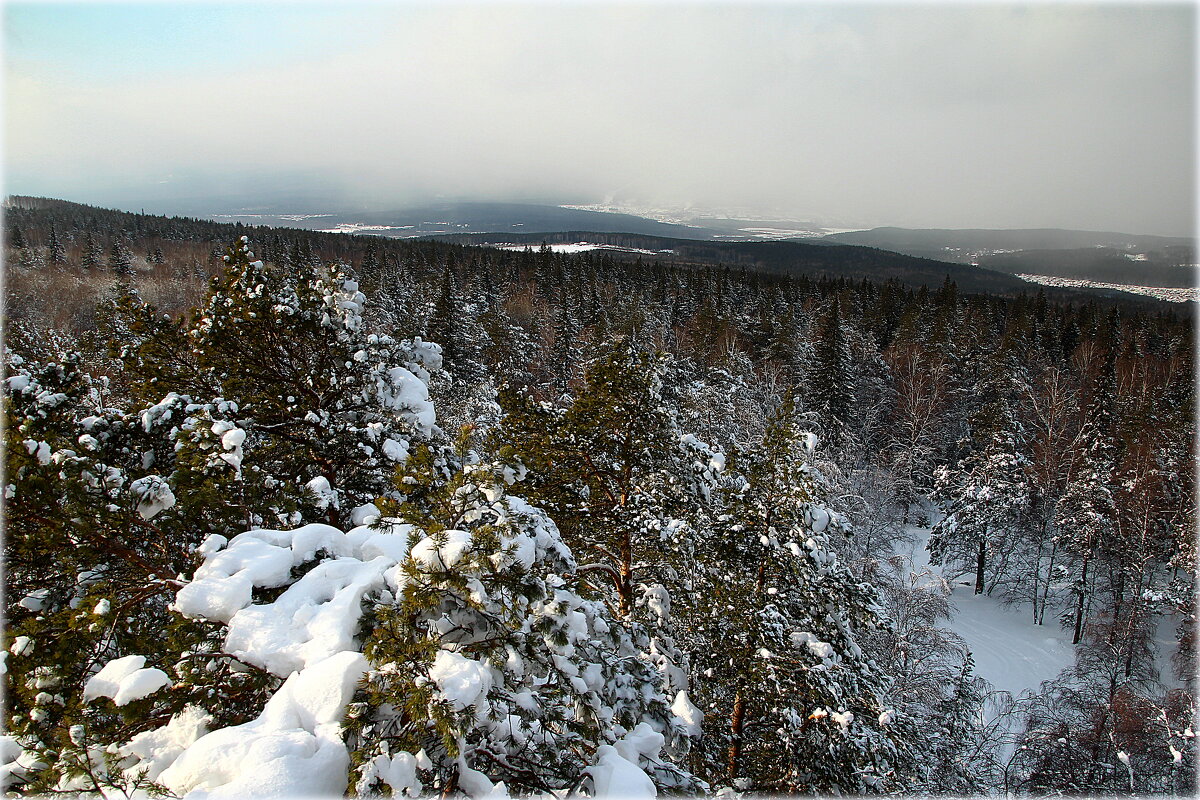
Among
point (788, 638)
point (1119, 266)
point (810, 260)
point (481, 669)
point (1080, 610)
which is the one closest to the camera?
point (481, 669)

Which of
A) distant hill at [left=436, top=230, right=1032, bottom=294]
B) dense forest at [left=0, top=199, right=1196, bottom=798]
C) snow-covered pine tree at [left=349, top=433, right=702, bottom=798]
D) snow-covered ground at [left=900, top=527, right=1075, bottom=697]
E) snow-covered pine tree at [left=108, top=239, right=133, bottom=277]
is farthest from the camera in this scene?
distant hill at [left=436, top=230, right=1032, bottom=294]

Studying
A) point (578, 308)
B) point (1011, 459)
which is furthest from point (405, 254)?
point (1011, 459)

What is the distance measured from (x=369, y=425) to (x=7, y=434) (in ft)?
10.5

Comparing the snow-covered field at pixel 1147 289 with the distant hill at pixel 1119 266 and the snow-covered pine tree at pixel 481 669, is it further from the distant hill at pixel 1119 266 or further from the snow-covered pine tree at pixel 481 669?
the snow-covered pine tree at pixel 481 669

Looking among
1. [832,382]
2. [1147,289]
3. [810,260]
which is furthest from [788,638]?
[1147,289]

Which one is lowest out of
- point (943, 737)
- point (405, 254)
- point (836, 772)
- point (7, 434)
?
point (943, 737)

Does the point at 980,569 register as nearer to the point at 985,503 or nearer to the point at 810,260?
the point at 985,503

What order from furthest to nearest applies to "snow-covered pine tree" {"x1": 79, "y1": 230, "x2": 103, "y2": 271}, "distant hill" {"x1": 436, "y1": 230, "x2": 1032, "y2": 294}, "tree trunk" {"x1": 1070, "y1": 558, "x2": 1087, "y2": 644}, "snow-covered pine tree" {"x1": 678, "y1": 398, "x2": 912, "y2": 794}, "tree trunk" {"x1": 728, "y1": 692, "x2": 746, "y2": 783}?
"distant hill" {"x1": 436, "y1": 230, "x2": 1032, "y2": 294}, "snow-covered pine tree" {"x1": 79, "y1": 230, "x2": 103, "y2": 271}, "tree trunk" {"x1": 1070, "y1": 558, "x2": 1087, "y2": 644}, "tree trunk" {"x1": 728, "y1": 692, "x2": 746, "y2": 783}, "snow-covered pine tree" {"x1": 678, "y1": 398, "x2": 912, "y2": 794}

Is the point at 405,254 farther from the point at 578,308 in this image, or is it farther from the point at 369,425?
the point at 369,425

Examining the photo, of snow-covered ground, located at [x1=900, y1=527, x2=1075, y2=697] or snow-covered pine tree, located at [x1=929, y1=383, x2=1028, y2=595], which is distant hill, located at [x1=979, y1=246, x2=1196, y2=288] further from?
snow-covered ground, located at [x1=900, y1=527, x2=1075, y2=697]

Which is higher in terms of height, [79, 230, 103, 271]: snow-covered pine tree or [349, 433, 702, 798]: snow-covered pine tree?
[79, 230, 103, 271]: snow-covered pine tree

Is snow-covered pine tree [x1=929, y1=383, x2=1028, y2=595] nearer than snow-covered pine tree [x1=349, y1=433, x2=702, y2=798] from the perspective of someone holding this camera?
No

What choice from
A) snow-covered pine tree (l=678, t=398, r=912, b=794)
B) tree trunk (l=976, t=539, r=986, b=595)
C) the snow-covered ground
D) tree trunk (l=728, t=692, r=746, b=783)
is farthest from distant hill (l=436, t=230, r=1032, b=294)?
tree trunk (l=728, t=692, r=746, b=783)

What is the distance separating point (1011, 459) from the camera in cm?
2452
